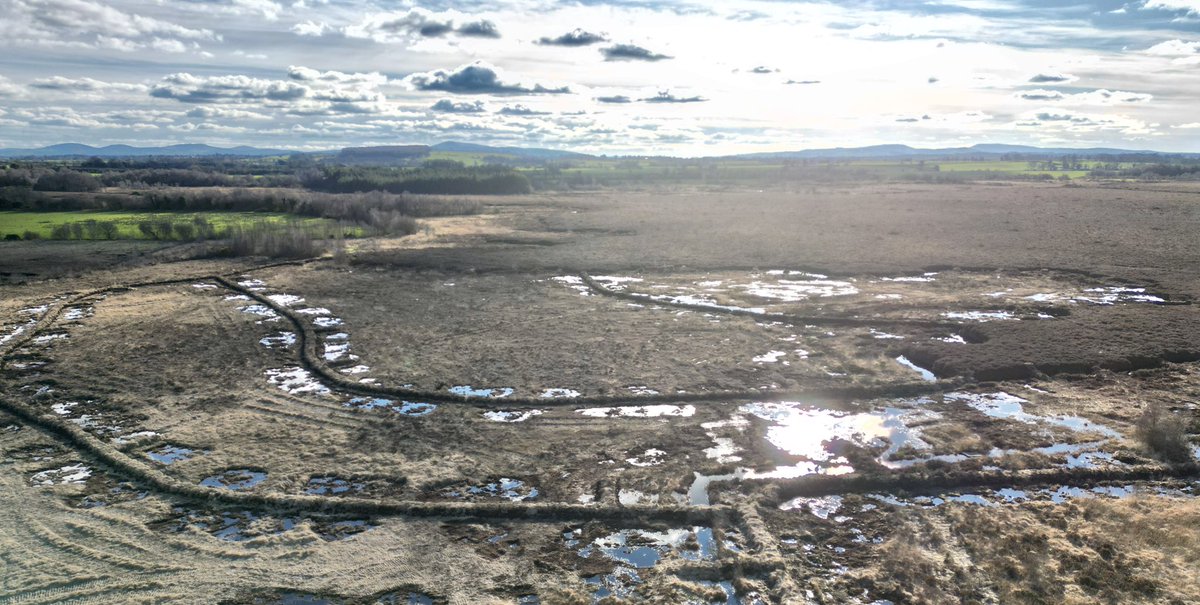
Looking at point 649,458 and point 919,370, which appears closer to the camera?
point 649,458

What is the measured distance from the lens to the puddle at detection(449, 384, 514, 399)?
17703mm

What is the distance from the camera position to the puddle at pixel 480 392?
1770 cm

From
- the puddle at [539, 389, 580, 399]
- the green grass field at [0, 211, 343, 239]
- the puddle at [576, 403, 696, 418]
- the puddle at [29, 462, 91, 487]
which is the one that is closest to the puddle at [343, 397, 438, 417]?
the puddle at [539, 389, 580, 399]

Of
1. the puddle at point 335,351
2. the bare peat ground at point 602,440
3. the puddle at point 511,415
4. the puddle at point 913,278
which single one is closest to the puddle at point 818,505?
the bare peat ground at point 602,440

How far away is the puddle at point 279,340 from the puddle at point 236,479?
8737 millimetres

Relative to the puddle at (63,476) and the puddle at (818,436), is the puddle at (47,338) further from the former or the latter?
the puddle at (818,436)

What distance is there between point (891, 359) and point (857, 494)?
787 centimetres

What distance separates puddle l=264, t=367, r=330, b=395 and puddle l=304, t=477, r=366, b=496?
4858 mm

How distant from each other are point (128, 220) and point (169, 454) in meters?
47.3

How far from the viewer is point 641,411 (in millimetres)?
16812

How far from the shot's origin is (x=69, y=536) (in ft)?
37.6

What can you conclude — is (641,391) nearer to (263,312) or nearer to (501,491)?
(501,491)

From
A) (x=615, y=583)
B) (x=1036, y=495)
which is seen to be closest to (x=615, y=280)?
(x=1036, y=495)

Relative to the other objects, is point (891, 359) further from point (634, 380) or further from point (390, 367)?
point (390, 367)
